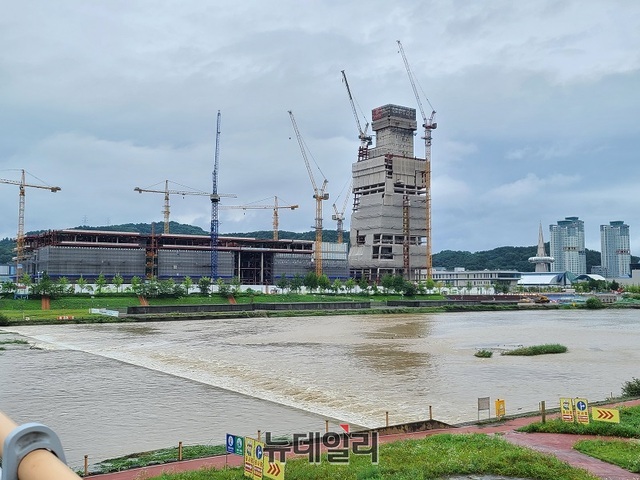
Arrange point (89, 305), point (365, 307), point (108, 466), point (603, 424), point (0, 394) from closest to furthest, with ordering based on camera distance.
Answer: point (108, 466)
point (603, 424)
point (0, 394)
point (89, 305)
point (365, 307)

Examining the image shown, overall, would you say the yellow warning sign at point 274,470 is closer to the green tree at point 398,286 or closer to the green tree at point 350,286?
the green tree at point 398,286

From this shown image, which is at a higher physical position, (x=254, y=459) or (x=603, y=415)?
(x=254, y=459)

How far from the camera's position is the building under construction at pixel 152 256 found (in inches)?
6220

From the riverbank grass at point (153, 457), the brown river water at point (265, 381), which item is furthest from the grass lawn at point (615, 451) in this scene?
the riverbank grass at point (153, 457)

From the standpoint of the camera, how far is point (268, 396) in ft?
113

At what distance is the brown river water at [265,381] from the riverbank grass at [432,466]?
25.6 feet

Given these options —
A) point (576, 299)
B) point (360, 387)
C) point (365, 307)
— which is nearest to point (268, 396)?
point (360, 387)

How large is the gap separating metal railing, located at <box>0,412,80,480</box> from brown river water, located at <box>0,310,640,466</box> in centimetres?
2041

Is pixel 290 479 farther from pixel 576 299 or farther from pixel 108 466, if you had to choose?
pixel 576 299

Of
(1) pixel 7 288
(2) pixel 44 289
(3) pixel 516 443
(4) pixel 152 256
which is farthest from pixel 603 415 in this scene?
(4) pixel 152 256

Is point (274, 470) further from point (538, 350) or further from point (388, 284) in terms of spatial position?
point (388, 284)

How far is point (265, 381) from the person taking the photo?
3969cm

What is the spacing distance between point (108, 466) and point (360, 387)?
20526mm

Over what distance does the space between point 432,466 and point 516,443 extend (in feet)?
18.8
